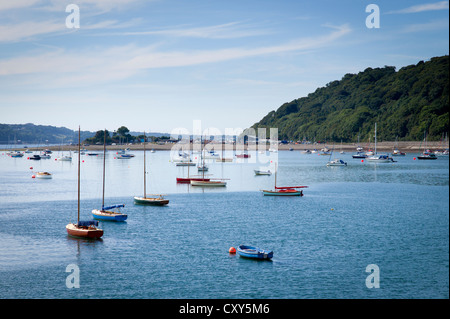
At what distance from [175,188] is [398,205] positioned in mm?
47499

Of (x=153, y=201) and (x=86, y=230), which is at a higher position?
(x=153, y=201)

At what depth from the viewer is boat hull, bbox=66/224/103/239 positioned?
50031mm

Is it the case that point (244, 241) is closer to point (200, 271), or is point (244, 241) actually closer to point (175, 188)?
point (200, 271)

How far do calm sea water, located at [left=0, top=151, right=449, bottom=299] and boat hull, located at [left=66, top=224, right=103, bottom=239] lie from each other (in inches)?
28.3

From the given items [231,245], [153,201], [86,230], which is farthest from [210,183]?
[231,245]

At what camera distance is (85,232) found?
50344mm

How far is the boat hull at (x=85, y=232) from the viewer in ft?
164

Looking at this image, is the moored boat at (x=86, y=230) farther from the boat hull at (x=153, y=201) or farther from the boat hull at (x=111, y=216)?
the boat hull at (x=153, y=201)

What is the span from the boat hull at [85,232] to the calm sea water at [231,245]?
0.72 meters

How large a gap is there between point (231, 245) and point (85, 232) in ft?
53.3

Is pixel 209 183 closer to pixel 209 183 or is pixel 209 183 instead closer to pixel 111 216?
pixel 209 183
